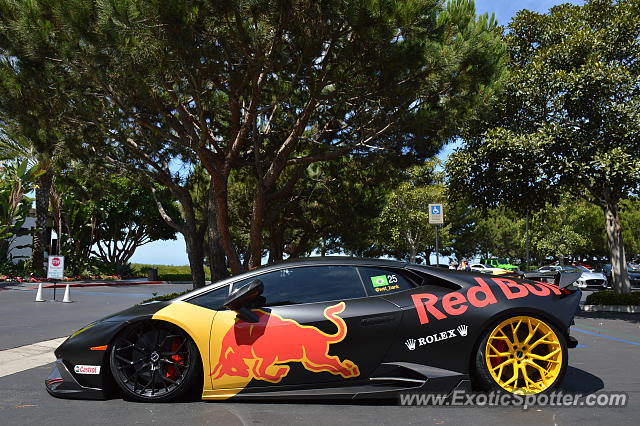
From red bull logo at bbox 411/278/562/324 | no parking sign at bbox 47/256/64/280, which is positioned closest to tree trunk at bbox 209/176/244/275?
no parking sign at bbox 47/256/64/280

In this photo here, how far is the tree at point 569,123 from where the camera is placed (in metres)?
12.7

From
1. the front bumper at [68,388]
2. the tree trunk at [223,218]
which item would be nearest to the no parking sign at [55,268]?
the tree trunk at [223,218]

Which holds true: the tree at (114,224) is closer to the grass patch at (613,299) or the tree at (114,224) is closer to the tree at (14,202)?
the tree at (14,202)

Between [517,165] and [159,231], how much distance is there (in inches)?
1246

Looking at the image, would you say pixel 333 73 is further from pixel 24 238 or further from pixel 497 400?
pixel 24 238

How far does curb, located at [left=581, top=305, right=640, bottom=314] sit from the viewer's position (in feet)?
44.6

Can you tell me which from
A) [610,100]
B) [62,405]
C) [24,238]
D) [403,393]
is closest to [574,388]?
[403,393]

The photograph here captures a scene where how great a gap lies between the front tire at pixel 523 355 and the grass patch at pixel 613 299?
1098cm

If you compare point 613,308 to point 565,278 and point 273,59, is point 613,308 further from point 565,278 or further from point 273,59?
point 273,59

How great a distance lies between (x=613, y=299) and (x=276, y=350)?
12709 mm

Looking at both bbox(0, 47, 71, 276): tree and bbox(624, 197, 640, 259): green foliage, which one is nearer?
bbox(0, 47, 71, 276): tree

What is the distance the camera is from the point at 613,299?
14.2m

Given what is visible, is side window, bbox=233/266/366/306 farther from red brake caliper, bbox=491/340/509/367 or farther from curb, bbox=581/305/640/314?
curb, bbox=581/305/640/314

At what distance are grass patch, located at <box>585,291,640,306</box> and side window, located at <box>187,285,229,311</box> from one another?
1273 centimetres
